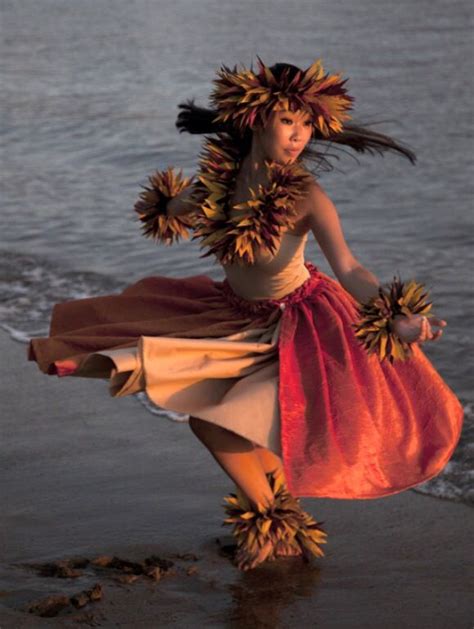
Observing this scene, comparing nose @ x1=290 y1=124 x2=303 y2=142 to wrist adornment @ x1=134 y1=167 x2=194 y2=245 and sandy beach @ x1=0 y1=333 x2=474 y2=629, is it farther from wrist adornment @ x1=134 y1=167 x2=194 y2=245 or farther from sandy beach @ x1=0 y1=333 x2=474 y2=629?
sandy beach @ x1=0 y1=333 x2=474 y2=629

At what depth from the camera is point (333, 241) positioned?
400cm

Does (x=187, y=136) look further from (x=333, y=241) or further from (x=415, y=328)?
(x=415, y=328)

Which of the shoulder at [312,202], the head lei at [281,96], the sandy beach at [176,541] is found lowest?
the sandy beach at [176,541]

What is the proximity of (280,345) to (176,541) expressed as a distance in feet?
2.65

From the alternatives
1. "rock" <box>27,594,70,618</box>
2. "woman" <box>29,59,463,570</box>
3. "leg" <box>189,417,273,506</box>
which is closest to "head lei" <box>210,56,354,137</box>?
"woman" <box>29,59,463,570</box>

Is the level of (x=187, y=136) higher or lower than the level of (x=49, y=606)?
lower

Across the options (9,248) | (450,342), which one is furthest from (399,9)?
(450,342)

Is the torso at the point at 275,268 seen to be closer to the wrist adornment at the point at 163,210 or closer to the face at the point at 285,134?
the face at the point at 285,134

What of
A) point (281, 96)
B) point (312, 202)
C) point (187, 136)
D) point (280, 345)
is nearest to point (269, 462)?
point (280, 345)

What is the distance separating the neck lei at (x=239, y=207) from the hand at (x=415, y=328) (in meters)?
0.49

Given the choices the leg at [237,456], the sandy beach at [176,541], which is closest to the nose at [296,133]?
the leg at [237,456]

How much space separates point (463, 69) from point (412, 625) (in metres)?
10.7

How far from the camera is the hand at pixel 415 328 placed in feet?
12.1

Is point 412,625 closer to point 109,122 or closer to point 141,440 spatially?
point 141,440
